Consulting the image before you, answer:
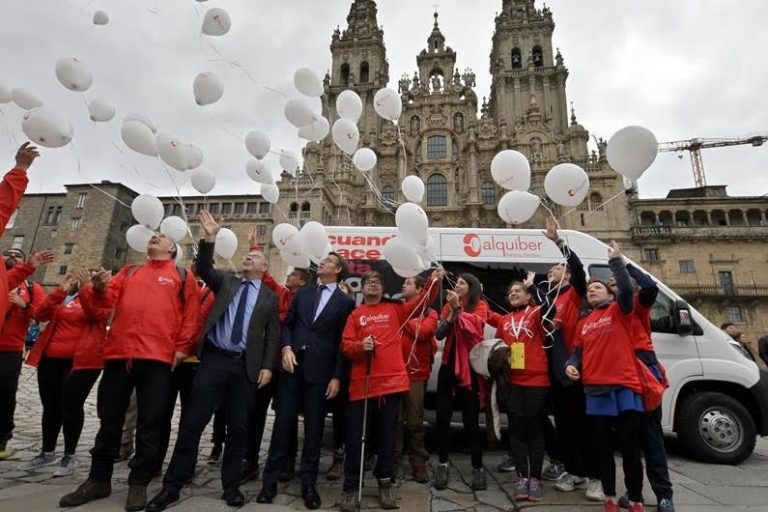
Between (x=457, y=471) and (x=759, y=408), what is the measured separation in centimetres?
408

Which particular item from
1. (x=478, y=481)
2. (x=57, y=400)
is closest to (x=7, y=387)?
(x=57, y=400)

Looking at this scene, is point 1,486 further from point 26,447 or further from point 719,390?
point 719,390

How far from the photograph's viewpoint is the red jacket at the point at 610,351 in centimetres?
312

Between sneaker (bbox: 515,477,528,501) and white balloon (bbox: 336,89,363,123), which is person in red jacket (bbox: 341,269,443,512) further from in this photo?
white balloon (bbox: 336,89,363,123)

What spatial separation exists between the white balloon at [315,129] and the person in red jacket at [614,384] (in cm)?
444

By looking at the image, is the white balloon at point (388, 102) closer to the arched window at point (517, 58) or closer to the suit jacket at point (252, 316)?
the suit jacket at point (252, 316)

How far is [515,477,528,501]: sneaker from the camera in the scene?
135 inches

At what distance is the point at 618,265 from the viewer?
3.27 metres

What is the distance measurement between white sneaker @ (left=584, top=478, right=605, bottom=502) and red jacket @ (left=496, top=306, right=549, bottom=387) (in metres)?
0.90

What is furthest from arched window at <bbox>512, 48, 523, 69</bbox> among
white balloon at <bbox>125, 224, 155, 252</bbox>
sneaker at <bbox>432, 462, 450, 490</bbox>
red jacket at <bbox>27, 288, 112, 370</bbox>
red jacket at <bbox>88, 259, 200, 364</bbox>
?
red jacket at <bbox>27, 288, 112, 370</bbox>

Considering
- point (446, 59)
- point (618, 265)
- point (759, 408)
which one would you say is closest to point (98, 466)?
point (618, 265)

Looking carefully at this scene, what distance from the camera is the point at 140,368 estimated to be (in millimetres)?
3289

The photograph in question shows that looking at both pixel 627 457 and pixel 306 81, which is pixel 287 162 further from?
pixel 627 457

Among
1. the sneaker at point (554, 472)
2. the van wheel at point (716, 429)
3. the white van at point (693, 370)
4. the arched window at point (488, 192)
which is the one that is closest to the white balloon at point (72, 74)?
the white van at point (693, 370)
